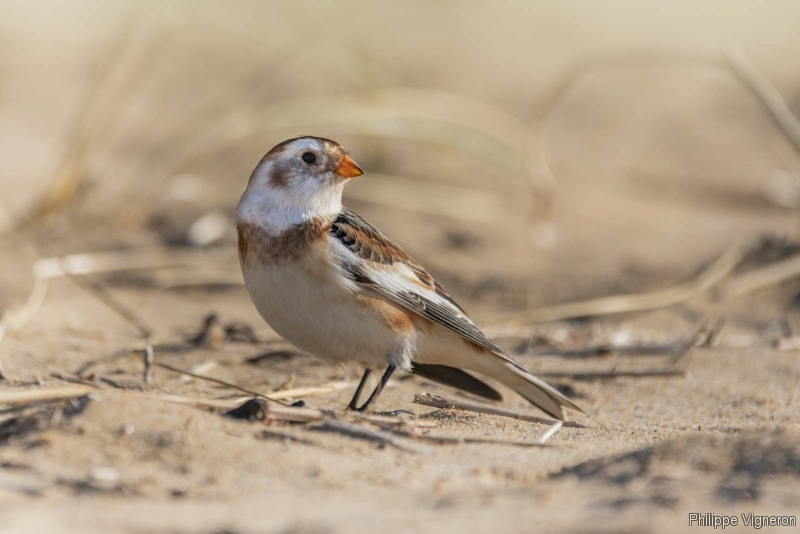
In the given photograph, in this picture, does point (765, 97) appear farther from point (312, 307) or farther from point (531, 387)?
point (312, 307)

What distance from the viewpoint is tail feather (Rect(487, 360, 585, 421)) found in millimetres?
3537

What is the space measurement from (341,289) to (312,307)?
0.12 m

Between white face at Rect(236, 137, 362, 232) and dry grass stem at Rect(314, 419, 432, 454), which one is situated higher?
white face at Rect(236, 137, 362, 232)

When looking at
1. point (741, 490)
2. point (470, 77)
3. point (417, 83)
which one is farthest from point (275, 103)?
point (741, 490)

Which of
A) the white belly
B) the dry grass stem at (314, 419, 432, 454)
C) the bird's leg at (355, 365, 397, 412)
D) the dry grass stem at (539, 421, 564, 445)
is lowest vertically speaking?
the dry grass stem at (314, 419, 432, 454)

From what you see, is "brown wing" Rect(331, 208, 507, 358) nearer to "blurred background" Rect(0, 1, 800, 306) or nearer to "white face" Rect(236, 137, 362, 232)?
"white face" Rect(236, 137, 362, 232)

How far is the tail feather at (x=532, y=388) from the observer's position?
11.6 feet

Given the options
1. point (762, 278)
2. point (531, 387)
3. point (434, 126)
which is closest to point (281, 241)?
point (531, 387)

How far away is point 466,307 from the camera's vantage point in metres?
5.55

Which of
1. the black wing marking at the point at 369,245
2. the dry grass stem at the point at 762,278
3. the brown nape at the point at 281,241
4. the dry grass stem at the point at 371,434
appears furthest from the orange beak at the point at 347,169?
the dry grass stem at the point at 762,278

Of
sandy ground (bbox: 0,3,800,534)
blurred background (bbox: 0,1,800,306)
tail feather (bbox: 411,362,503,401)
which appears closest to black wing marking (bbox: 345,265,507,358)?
tail feather (bbox: 411,362,503,401)

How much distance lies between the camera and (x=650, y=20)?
45.2ft

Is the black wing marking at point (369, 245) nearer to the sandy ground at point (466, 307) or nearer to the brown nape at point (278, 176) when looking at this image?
the brown nape at point (278, 176)

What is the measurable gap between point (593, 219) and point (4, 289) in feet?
13.4
